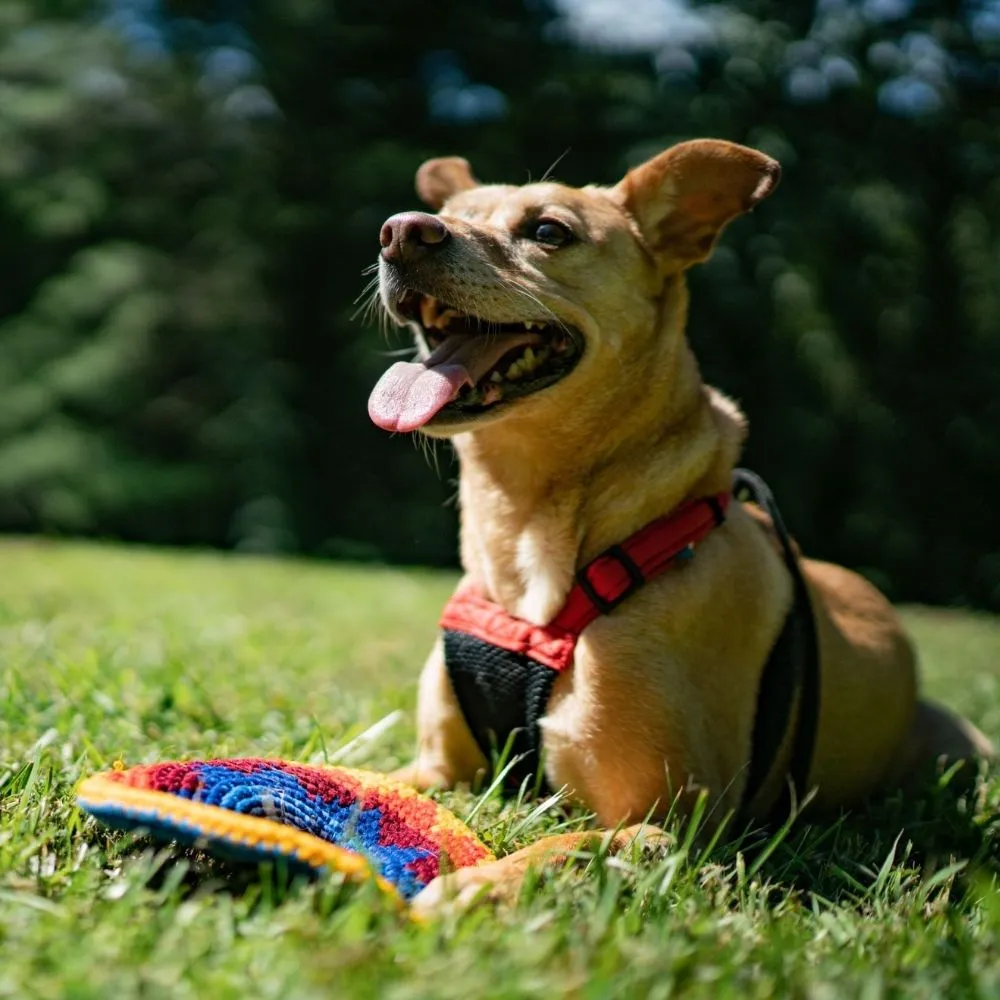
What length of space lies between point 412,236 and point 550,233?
442 mm

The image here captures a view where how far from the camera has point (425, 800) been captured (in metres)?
2.39

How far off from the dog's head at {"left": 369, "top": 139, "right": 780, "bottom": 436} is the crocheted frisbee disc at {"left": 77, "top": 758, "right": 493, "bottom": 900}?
0.88m

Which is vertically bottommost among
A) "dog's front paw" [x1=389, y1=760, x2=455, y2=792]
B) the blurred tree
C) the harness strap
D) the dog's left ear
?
the blurred tree

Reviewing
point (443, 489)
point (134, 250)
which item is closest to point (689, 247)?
point (443, 489)

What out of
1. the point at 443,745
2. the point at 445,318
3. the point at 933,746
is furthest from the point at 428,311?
the point at 933,746

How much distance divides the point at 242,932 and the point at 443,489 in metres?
12.8

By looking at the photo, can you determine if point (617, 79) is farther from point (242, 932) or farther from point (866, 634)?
point (242, 932)

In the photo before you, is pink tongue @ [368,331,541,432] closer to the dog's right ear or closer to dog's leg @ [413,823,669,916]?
the dog's right ear

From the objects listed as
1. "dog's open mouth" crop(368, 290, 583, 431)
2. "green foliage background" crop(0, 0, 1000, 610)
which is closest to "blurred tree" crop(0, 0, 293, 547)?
"green foliage background" crop(0, 0, 1000, 610)

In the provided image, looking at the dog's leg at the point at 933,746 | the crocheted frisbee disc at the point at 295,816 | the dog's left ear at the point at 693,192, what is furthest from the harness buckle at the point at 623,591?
the dog's leg at the point at 933,746

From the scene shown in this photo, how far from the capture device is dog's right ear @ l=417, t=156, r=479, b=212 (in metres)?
3.59

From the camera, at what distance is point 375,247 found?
48.1ft

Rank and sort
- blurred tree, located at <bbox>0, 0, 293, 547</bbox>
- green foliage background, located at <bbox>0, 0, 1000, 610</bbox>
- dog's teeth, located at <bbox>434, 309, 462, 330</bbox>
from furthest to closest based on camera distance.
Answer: blurred tree, located at <bbox>0, 0, 293, 547</bbox>, green foliage background, located at <bbox>0, 0, 1000, 610</bbox>, dog's teeth, located at <bbox>434, 309, 462, 330</bbox>

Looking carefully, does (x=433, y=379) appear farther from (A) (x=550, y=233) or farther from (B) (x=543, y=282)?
(A) (x=550, y=233)
